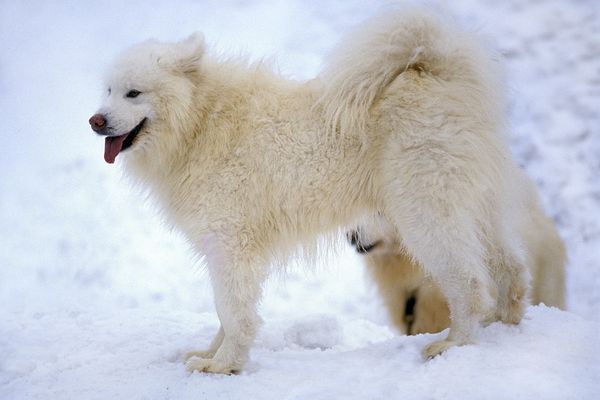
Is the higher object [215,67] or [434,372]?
[215,67]

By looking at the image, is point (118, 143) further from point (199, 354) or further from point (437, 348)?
point (437, 348)

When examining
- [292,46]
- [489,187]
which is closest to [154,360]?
[489,187]

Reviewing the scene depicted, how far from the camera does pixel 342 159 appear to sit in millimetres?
3883

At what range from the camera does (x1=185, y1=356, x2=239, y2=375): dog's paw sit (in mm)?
3809

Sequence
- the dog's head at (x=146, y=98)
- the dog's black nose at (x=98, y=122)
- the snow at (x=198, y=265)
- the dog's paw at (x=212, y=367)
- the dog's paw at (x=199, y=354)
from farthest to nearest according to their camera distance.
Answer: the dog's paw at (x=199, y=354)
the dog's head at (x=146, y=98)
the dog's black nose at (x=98, y=122)
the dog's paw at (x=212, y=367)
the snow at (x=198, y=265)

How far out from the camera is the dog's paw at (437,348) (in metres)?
3.64

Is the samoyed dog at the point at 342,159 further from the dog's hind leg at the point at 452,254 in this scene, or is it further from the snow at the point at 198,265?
the snow at the point at 198,265

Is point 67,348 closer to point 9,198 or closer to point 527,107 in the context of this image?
point 9,198

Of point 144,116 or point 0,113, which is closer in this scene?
point 144,116

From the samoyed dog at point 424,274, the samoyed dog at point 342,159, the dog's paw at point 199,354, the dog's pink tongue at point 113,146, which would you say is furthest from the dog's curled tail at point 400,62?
the dog's paw at point 199,354

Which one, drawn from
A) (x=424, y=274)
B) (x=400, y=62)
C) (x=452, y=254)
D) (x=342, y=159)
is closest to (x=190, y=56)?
(x=342, y=159)

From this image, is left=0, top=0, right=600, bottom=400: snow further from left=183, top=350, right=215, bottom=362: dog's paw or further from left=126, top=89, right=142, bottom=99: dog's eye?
left=126, top=89, right=142, bottom=99: dog's eye

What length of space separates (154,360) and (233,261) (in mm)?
1021

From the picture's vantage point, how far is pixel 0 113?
29.9ft
